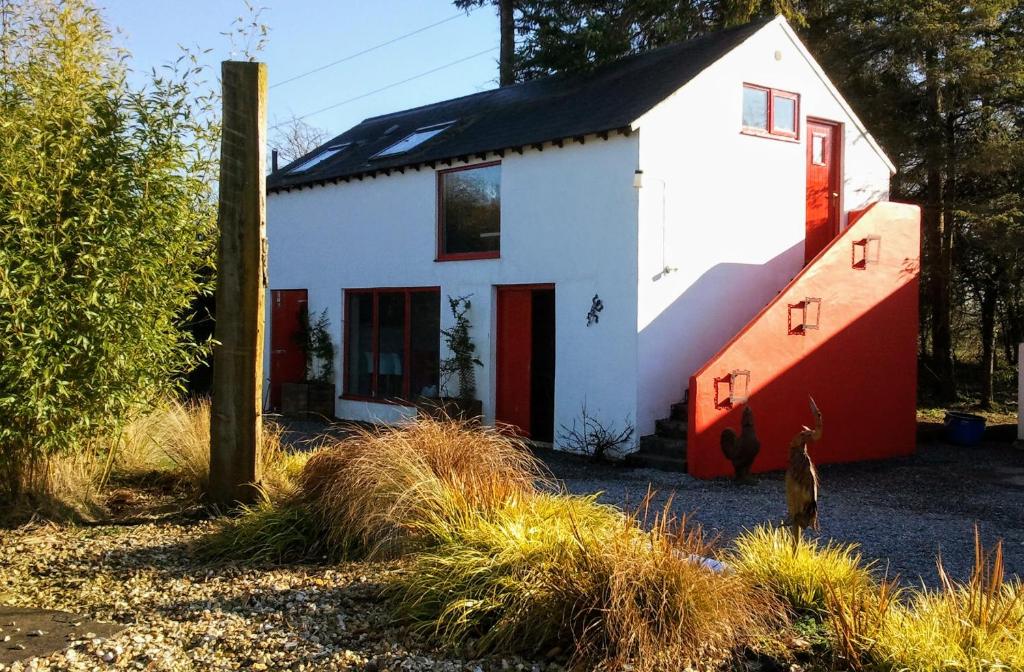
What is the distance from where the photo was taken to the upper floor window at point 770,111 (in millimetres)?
12641

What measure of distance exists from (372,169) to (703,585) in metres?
11.8

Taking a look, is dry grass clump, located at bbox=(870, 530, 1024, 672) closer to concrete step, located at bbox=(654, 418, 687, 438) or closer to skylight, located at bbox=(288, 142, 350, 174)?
concrete step, located at bbox=(654, 418, 687, 438)

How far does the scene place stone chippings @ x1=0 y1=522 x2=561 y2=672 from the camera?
4.42m

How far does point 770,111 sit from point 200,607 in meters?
10.4

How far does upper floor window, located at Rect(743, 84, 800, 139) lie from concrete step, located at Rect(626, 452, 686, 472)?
15.3 ft

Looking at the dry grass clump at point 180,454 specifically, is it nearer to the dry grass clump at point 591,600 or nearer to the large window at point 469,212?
the dry grass clump at point 591,600

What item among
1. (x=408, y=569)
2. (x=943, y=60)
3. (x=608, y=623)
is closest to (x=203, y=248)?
(x=408, y=569)

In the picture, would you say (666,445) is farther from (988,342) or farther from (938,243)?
(988,342)

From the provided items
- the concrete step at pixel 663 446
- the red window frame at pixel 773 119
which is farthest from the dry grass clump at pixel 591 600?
the red window frame at pixel 773 119

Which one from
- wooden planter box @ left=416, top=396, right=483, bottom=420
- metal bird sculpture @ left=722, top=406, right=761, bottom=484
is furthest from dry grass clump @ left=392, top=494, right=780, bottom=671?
wooden planter box @ left=416, top=396, right=483, bottom=420

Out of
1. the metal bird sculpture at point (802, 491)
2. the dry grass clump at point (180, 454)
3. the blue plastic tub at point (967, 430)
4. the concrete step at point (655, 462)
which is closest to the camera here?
the metal bird sculpture at point (802, 491)

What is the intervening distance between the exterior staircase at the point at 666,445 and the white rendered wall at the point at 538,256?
1.34ft

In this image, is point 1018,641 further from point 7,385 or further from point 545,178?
point 545,178

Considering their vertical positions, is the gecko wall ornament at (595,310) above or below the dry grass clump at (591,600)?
above
